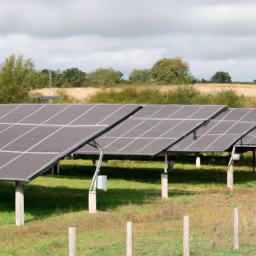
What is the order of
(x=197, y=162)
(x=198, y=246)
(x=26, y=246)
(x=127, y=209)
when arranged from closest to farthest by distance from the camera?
1. (x=198, y=246)
2. (x=26, y=246)
3. (x=127, y=209)
4. (x=197, y=162)

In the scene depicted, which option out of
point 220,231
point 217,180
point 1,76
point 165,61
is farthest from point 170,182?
point 165,61

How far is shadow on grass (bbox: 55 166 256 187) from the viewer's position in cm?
2952

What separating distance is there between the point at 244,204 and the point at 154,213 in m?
4.37

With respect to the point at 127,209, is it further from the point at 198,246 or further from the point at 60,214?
the point at 198,246

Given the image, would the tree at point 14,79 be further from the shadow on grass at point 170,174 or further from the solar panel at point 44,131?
the solar panel at point 44,131

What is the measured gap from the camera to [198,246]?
38.9ft

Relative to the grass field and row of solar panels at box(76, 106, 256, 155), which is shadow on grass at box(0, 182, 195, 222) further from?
row of solar panels at box(76, 106, 256, 155)

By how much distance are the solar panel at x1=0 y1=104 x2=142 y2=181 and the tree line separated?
88.1 ft

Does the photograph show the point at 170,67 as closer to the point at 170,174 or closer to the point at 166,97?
the point at 166,97

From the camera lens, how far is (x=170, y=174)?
3212cm

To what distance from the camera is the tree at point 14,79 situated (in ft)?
156

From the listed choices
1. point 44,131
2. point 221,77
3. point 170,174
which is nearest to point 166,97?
point 170,174

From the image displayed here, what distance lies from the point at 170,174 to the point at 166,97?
71.1 ft

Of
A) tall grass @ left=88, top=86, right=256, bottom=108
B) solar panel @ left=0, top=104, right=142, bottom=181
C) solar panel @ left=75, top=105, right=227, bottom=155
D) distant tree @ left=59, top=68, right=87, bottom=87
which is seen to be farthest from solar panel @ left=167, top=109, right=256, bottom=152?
distant tree @ left=59, top=68, right=87, bottom=87
